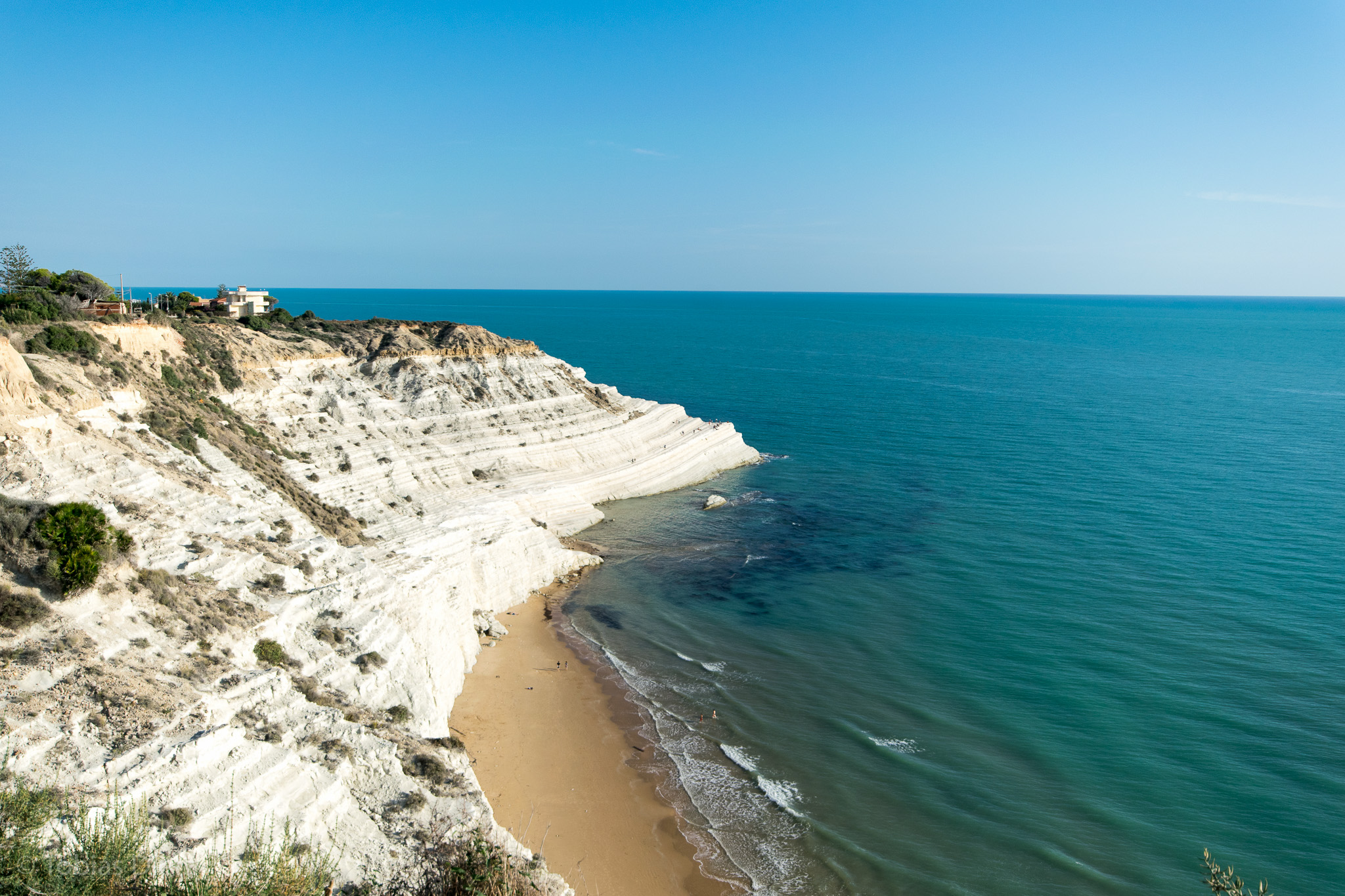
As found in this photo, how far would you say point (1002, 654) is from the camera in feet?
106

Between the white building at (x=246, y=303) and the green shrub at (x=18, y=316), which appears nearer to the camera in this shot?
the green shrub at (x=18, y=316)

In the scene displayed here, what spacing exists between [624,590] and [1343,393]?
103 m

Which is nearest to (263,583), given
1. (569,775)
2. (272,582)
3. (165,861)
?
(272,582)

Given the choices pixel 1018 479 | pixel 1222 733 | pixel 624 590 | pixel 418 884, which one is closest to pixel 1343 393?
pixel 1018 479

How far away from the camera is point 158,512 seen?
2295 cm

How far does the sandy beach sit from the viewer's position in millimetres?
21594

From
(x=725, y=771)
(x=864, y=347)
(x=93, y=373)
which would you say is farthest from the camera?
(x=864, y=347)

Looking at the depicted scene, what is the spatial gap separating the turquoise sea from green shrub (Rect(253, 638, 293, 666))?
12.5 meters

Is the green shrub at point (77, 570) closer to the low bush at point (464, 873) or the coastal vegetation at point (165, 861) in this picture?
the coastal vegetation at point (165, 861)

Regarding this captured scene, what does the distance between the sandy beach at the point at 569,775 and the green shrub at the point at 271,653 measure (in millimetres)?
7414

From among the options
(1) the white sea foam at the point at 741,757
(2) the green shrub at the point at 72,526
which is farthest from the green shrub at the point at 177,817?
(1) the white sea foam at the point at 741,757

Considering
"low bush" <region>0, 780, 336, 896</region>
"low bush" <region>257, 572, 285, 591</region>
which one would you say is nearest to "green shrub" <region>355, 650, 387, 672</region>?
"low bush" <region>257, 572, 285, 591</region>

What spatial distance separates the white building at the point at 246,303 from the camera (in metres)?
59.3

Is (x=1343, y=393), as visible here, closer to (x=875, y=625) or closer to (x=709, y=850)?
(x=875, y=625)
